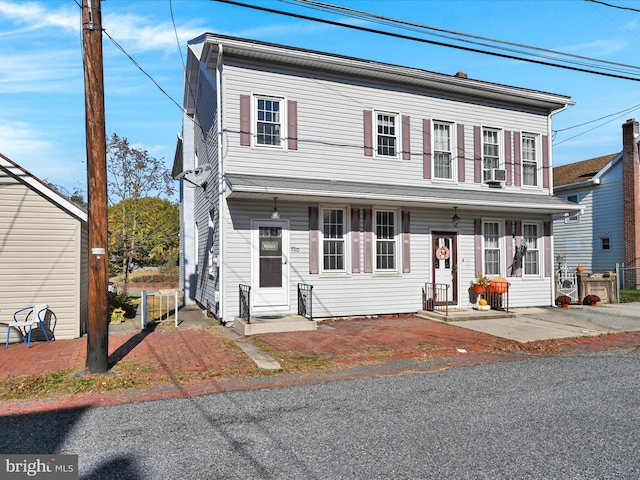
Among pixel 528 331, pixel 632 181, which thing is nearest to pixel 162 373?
pixel 528 331

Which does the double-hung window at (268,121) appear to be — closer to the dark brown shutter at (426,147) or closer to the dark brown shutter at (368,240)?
the dark brown shutter at (368,240)

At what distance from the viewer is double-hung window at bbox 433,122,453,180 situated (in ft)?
43.7

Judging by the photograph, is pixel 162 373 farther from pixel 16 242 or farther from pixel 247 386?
pixel 16 242

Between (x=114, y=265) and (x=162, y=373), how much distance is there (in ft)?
49.2

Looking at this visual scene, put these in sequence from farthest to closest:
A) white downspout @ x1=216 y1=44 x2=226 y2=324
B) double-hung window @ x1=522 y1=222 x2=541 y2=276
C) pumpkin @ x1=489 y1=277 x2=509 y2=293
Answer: double-hung window @ x1=522 y1=222 x2=541 y2=276 → pumpkin @ x1=489 y1=277 x2=509 y2=293 → white downspout @ x1=216 y1=44 x2=226 y2=324

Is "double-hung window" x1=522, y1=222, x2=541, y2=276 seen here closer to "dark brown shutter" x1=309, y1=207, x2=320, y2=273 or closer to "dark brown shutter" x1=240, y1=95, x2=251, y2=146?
"dark brown shutter" x1=309, y1=207, x2=320, y2=273

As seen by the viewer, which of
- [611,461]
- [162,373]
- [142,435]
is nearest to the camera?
[611,461]

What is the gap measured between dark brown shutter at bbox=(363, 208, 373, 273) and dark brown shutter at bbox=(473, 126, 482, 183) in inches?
152

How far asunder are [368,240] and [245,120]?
4.34 metres

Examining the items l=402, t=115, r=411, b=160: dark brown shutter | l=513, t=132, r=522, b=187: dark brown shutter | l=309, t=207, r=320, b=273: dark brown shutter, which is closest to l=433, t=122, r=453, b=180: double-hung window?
l=402, t=115, r=411, b=160: dark brown shutter

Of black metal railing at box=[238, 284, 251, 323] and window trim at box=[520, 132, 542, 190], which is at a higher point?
window trim at box=[520, 132, 542, 190]

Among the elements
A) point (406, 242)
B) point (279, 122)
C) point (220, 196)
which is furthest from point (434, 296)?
point (220, 196)

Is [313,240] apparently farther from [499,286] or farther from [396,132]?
[499,286]

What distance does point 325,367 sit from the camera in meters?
7.28
